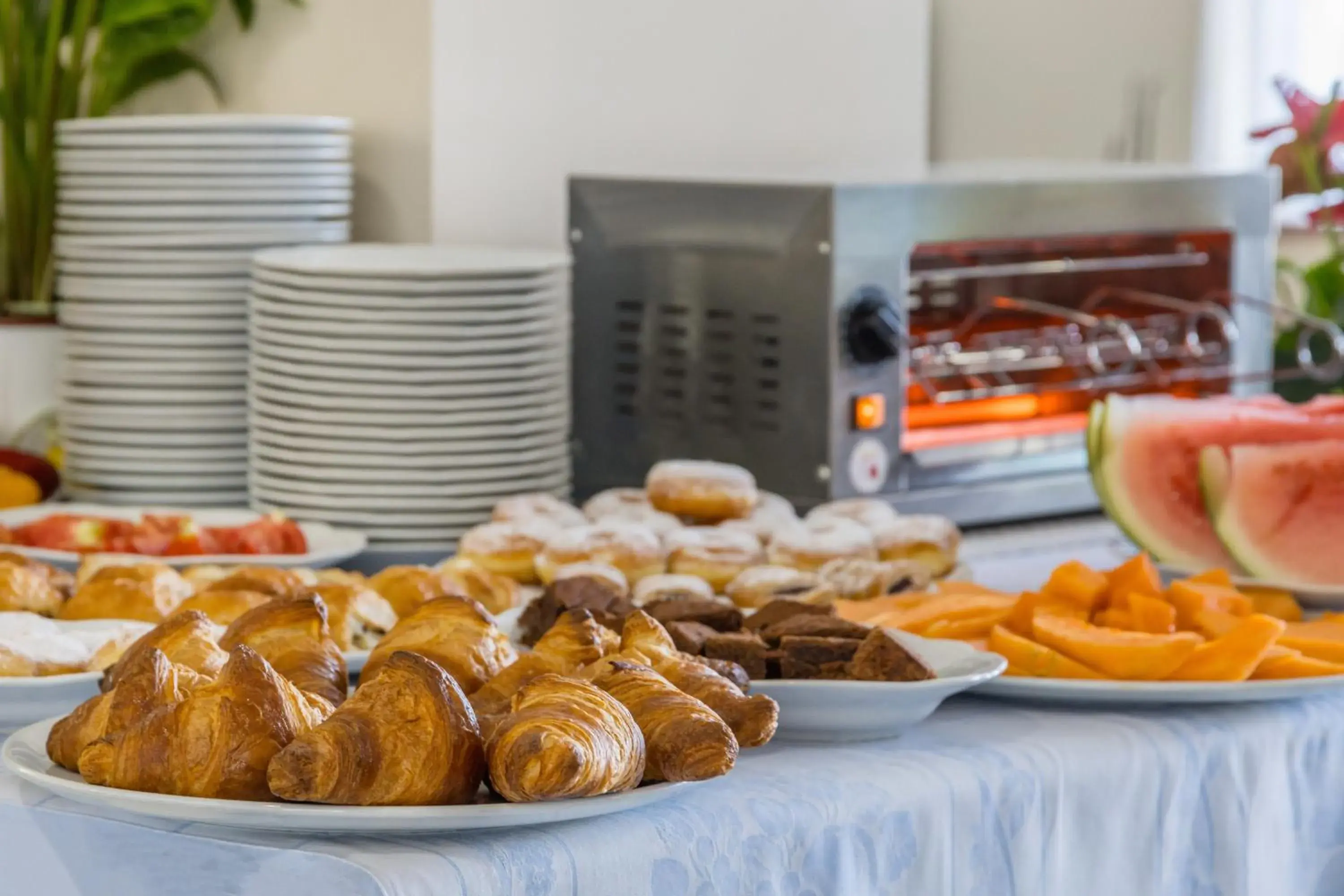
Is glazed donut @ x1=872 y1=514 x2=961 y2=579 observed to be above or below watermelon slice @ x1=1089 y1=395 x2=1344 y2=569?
below

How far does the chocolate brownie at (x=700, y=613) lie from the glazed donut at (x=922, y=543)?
1.38 feet

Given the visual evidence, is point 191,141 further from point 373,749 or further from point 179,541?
point 373,749

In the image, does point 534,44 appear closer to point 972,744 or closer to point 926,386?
point 926,386

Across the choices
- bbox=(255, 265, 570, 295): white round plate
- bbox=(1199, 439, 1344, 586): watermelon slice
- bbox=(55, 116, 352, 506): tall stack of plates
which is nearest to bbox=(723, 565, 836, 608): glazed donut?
bbox=(1199, 439, 1344, 586): watermelon slice

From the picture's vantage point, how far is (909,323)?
6.60ft

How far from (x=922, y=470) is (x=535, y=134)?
0.58 metres

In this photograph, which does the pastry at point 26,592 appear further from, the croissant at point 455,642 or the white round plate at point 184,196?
the white round plate at point 184,196

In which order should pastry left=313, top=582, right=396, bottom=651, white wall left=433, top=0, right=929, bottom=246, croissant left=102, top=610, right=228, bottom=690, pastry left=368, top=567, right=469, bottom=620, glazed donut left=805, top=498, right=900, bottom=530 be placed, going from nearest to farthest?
1. croissant left=102, top=610, right=228, bottom=690
2. pastry left=313, top=582, right=396, bottom=651
3. pastry left=368, top=567, right=469, bottom=620
4. glazed donut left=805, top=498, right=900, bottom=530
5. white wall left=433, top=0, right=929, bottom=246

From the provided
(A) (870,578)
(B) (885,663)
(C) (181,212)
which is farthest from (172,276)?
(B) (885,663)

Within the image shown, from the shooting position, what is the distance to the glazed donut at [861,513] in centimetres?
162

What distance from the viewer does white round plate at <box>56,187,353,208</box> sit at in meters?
1.89

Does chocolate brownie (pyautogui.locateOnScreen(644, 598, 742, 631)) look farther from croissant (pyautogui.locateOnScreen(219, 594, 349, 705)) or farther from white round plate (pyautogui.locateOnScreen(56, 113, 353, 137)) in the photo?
white round plate (pyautogui.locateOnScreen(56, 113, 353, 137))

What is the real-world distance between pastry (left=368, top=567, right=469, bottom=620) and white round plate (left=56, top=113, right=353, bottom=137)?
713 millimetres

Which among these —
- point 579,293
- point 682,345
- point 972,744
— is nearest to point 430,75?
point 579,293
